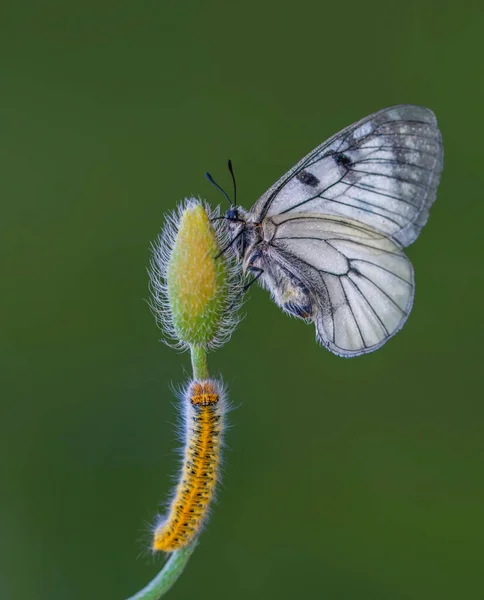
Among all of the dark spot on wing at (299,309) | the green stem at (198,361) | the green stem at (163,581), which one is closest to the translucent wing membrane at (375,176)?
the dark spot on wing at (299,309)

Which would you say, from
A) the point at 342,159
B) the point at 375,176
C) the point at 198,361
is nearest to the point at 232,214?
the point at 342,159

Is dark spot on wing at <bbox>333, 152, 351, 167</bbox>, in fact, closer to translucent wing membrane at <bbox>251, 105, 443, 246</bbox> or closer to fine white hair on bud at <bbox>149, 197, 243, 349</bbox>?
translucent wing membrane at <bbox>251, 105, 443, 246</bbox>

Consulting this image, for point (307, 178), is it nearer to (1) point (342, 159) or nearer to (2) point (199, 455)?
(1) point (342, 159)

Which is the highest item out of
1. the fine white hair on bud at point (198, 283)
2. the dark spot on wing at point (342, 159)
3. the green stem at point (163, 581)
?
the dark spot on wing at point (342, 159)

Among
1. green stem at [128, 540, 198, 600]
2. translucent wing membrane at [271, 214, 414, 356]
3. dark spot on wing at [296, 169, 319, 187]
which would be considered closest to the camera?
green stem at [128, 540, 198, 600]

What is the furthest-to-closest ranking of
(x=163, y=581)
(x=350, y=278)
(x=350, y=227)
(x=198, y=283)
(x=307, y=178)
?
1. (x=350, y=278)
2. (x=350, y=227)
3. (x=307, y=178)
4. (x=198, y=283)
5. (x=163, y=581)

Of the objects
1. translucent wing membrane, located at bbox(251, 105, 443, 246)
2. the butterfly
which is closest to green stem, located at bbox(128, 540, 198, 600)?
the butterfly

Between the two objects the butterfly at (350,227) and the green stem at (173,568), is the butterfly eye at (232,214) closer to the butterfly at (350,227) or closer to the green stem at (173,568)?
the butterfly at (350,227)

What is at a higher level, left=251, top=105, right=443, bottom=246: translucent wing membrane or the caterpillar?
left=251, top=105, right=443, bottom=246: translucent wing membrane
